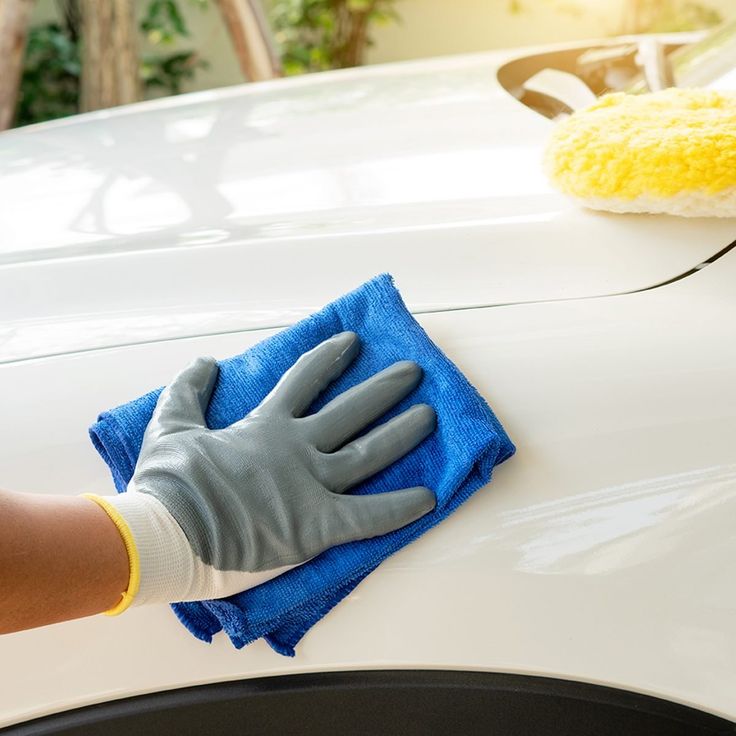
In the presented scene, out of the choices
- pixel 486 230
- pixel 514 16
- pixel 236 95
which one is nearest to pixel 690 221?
pixel 486 230

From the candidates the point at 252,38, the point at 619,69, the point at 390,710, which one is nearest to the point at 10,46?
the point at 252,38

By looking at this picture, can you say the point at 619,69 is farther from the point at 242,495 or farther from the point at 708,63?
the point at 242,495

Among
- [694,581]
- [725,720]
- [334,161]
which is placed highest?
[334,161]

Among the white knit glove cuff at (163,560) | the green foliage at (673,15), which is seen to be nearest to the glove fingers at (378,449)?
the white knit glove cuff at (163,560)

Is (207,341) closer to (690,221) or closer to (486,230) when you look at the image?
(486,230)

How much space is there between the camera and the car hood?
3.14 feet

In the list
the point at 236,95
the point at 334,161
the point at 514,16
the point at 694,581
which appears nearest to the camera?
the point at 694,581

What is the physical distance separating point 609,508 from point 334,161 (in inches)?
23.5

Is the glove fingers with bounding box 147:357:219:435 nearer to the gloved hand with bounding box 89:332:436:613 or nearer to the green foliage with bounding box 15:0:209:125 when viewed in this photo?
the gloved hand with bounding box 89:332:436:613

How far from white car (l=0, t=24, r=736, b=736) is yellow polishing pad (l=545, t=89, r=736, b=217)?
3cm

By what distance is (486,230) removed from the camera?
100 cm

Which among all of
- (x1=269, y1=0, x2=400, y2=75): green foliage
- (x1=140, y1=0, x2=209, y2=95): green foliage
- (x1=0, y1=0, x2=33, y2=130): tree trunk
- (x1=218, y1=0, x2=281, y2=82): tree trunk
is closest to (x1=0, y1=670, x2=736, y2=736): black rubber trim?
(x1=218, y1=0, x2=281, y2=82): tree trunk

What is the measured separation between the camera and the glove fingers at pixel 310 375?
2.89ft

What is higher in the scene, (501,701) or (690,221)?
(690,221)
